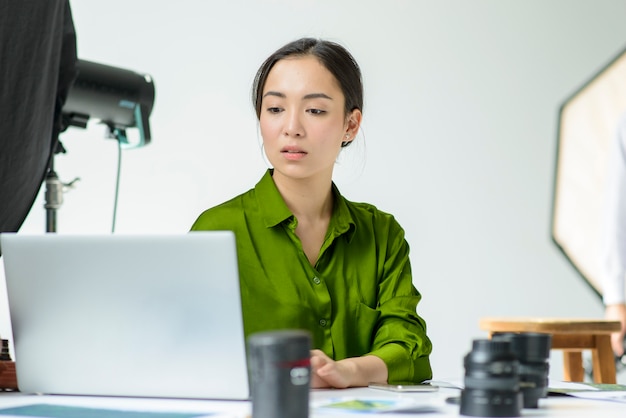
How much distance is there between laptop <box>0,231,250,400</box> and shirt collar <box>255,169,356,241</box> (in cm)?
52

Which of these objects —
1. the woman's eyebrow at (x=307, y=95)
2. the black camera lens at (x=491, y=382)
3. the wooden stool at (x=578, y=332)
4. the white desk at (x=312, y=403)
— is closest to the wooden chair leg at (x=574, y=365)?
the wooden stool at (x=578, y=332)

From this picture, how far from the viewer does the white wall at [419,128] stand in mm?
3299

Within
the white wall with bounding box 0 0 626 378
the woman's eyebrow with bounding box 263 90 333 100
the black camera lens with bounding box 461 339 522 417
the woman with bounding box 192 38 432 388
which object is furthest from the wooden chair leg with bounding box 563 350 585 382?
the black camera lens with bounding box 461 339 522 417

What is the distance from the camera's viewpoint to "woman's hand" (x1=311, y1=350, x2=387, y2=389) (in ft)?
3.90

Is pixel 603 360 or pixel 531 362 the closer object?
pixel 531 362

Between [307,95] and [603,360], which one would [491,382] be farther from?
[603,360]

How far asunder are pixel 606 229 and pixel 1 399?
208 centimetres

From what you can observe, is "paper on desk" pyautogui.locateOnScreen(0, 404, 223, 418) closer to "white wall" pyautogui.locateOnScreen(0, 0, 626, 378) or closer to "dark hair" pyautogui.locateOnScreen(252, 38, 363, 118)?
"dark hair" pyautogui.locateOnScreen(252, 38, 363, 118)

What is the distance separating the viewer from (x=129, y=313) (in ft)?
3.35

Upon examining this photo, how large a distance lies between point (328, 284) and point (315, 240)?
9 cm

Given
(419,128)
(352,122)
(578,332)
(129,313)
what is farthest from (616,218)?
(129,313)

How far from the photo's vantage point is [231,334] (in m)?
0.98

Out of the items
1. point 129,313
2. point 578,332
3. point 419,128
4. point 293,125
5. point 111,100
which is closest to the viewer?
point 129,313

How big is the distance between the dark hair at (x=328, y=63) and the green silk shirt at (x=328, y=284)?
0.57 ft
